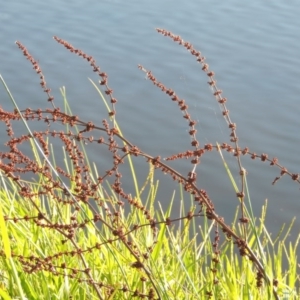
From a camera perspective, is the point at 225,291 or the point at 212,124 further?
the point at 212,124

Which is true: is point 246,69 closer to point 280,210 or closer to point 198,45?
point 198,45

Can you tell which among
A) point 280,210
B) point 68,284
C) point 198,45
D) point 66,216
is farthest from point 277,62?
point 68,284

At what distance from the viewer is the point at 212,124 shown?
252 inches

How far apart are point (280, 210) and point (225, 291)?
2972mm

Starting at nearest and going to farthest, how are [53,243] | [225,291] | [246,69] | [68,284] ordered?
[68,284] → [225,291] → [53,243] → [246,69]

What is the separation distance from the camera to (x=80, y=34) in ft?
28.3

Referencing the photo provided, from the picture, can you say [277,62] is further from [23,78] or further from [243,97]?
[23,78]

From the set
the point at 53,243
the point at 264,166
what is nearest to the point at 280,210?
the point at 264,166

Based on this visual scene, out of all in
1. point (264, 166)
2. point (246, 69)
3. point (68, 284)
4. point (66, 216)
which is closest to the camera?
point (68, 284)

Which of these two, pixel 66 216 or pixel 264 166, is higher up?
pixel 66 216

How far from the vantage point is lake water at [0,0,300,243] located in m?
5.76

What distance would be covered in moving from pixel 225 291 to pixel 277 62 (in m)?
5.79

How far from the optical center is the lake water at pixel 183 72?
18.9 feet

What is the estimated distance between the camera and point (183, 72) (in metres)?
7.58
